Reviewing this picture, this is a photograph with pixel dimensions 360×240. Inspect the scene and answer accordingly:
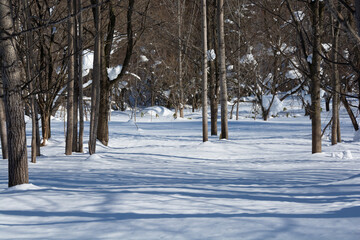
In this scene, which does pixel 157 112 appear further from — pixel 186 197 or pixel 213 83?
pixel 186 197

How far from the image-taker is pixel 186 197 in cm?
488

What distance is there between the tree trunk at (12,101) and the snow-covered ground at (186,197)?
1.03 ft

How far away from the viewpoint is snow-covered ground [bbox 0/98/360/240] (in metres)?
3.43

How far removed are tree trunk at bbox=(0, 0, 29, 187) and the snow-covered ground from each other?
31 cm

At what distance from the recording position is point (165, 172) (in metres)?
7.60

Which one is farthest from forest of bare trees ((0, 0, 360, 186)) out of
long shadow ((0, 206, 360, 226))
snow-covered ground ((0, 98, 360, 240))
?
long shadow ((0, 206, 360, 226))

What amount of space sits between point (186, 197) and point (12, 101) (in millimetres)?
2731

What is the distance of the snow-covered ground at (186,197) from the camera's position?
343 centimetres

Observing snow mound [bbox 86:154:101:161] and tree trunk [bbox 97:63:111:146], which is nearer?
snow mound [bbox 86:154:101:161]

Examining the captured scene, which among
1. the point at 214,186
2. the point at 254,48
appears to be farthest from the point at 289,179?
the point at 254,48

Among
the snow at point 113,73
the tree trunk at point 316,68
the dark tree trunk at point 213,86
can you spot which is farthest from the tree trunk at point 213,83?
the tree trunk at point 316,68

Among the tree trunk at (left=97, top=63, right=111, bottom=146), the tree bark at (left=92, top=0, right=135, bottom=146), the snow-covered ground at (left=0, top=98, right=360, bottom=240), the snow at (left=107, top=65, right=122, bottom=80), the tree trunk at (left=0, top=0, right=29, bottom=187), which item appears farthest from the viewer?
the snow at (left=107, top=65, right=122, bottom=80)

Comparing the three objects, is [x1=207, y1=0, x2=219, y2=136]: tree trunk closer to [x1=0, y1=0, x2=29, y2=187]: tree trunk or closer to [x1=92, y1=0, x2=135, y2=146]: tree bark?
[x1=92, y1=0, x2=135, y2=146]: tree bark

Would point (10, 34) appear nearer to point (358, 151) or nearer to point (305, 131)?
point (358, 151)
